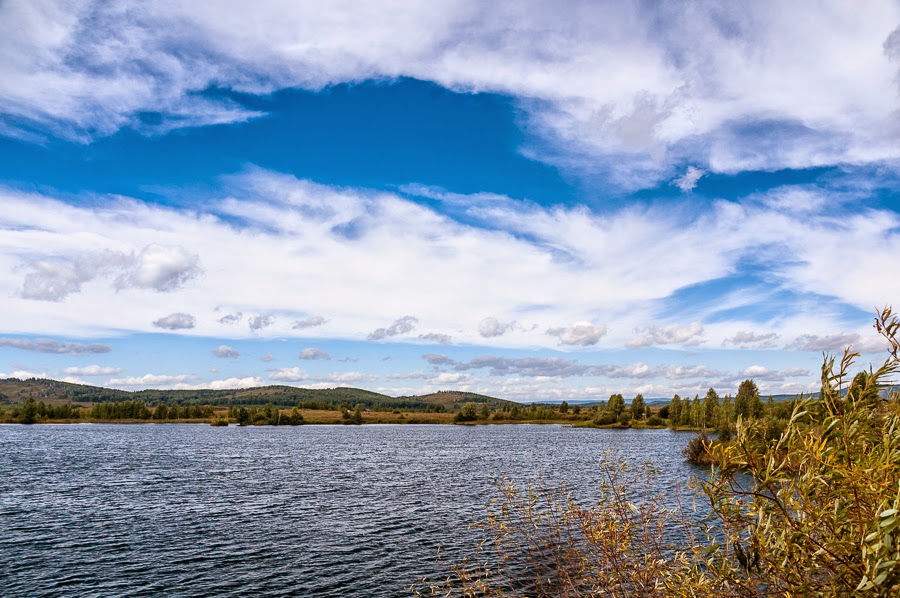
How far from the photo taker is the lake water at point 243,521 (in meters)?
32.0

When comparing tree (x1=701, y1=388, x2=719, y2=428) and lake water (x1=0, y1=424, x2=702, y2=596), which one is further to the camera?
tree (x1=701, y1=388, x2=719, y2=428)

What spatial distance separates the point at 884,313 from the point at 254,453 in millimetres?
119529

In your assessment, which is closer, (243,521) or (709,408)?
(243,521)

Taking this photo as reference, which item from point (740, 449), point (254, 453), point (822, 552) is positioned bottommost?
point (254, 453)

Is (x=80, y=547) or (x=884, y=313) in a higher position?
(x=884, y=313)

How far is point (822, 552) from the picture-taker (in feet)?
22.3

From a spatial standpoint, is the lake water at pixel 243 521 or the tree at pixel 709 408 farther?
the tree at pixel 709 408

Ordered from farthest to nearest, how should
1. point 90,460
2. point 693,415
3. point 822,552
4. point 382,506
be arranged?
point 693,415 < point 90,460 < point 382,506 < point 822,552

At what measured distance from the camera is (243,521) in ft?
154

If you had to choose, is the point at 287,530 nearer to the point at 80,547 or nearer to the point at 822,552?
the point at 80,547

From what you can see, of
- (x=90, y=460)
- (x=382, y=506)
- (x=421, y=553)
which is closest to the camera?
(x=421, y=553)

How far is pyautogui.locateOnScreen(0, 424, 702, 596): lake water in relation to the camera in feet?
105

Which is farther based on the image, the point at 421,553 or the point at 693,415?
the point at 693,415

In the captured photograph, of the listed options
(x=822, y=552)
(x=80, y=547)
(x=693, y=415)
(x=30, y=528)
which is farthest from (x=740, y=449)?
(x=693, y=415)
